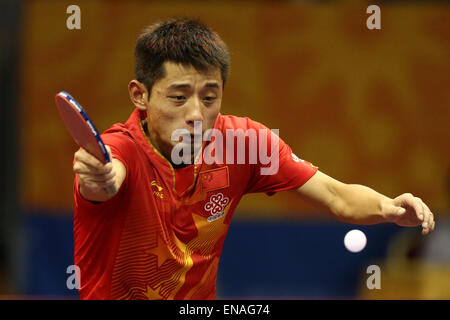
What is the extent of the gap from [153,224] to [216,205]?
0.26 meters

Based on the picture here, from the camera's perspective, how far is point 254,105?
5129 millimetres

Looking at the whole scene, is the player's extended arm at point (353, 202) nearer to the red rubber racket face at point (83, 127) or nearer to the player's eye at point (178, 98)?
the player's eye at point (178, 98)

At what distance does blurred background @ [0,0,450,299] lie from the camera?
510cm

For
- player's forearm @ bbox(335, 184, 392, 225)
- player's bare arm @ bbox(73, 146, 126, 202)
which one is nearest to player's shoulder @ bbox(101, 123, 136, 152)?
player's bare arm @ bbox(73, 146, 126, 202)

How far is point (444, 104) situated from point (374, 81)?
1.74ft

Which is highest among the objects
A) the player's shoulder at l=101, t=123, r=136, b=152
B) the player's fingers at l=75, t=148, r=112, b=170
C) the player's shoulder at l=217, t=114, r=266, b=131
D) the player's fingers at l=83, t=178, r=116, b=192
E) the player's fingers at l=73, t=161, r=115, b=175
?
the player's shoulder at l=217, t=114, r=266, b=131

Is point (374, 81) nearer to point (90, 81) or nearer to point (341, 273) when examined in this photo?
point (341, 273)

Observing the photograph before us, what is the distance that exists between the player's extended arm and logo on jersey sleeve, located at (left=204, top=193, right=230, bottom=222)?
30 cm

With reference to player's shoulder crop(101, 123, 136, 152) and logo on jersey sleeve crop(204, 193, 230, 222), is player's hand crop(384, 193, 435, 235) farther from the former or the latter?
player's shoulder crop(101, 123, 136, 152)

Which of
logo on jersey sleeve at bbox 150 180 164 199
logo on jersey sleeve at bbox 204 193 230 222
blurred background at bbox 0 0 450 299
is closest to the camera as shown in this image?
logo on jersey sleeve at bbox 150 180 164 199

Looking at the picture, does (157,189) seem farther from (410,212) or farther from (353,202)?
(410,212)

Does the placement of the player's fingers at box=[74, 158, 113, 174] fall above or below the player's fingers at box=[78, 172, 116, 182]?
above

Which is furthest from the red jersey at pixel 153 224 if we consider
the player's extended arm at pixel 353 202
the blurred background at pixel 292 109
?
the blurred background at pixel 292 109
